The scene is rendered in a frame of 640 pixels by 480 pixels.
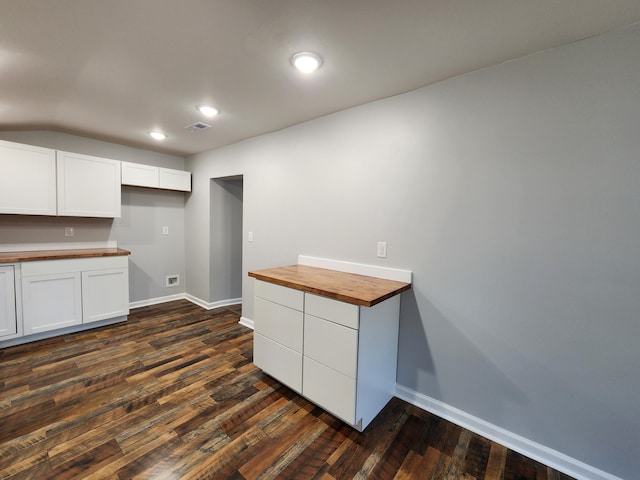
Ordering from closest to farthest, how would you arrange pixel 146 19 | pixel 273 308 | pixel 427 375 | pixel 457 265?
1. pixel 146 19
2. pixel 457 265
3. pixel 427 375
4. pixel 273 308

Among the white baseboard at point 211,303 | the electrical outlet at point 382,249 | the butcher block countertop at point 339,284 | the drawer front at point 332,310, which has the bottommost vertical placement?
the white baseboard at point 211,303

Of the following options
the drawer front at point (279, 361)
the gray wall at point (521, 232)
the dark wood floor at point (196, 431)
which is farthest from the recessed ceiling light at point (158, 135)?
the drawer front at point (279, 361)

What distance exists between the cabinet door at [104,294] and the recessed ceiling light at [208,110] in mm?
2210

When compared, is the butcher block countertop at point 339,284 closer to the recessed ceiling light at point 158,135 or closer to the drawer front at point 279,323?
the drawer front at point 279,323

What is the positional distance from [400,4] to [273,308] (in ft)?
6.62

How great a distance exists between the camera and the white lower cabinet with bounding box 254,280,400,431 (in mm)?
1701

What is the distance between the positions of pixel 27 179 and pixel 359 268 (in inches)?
140

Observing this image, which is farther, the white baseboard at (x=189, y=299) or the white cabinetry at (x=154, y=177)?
the white baseboard at (x=189, y=299)

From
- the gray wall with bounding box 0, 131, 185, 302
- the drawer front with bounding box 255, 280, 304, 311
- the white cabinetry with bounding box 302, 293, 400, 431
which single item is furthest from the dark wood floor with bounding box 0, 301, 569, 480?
the gray wall with bounding box 0, 131, 185, 302

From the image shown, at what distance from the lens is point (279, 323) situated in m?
2.14

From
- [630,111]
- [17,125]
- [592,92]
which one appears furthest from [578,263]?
[17,125]

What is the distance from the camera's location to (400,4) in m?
1.22

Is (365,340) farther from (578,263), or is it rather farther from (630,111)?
(630,111)

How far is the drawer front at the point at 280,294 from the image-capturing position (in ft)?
6.52
